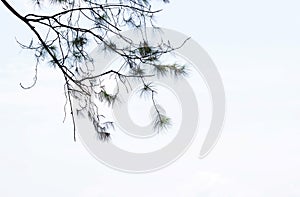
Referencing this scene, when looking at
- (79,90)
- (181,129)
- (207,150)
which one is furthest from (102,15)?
(207,150)

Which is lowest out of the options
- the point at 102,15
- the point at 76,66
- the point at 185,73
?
the point at 185,73

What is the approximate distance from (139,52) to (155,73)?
0.18m

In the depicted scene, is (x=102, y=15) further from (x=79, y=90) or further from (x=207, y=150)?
(x=207, y=150)

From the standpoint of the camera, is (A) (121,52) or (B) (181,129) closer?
(A) (121,52)

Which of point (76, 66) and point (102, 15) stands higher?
point (102, 15)

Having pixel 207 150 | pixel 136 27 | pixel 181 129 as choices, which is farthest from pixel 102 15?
pixel 207 150

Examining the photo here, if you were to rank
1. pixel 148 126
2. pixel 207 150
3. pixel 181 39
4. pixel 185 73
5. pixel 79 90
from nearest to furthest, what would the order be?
1. pixel 185 73
2. pixel 79 90
3. pixel 148 126
4. pixel 181 39
5. pixel 207 150

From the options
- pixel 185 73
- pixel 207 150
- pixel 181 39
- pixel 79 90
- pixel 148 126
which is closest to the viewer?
pixel 185 73

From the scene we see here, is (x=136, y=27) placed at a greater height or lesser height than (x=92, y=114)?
greater

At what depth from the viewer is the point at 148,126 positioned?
11.5ft

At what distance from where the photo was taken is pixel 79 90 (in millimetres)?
3158

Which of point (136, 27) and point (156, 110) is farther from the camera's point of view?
point (136, 27)

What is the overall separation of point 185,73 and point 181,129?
1098 mm

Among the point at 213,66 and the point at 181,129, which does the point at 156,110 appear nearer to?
the point at 181,129
